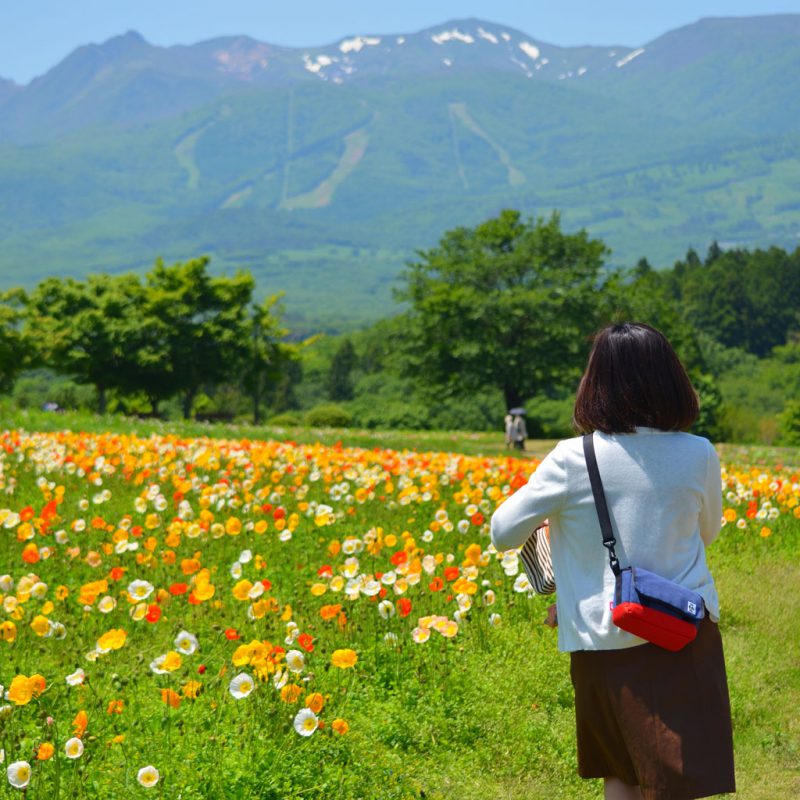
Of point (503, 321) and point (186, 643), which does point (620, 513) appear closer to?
point (186, 643)

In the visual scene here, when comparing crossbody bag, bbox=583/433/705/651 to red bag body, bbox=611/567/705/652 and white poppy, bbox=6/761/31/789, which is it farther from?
white poppy, bbox=6/761/31/789

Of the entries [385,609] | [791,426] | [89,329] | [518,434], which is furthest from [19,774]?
[791,426]

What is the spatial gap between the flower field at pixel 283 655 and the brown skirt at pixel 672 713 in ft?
4.39

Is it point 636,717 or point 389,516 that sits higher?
point 636,717

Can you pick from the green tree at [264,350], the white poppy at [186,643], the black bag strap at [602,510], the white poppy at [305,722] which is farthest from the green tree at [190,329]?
the black bag strap at [602,510]

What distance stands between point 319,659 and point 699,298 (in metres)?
108

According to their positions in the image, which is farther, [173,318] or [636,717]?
[173,318]

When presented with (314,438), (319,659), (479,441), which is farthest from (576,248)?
(319,659)

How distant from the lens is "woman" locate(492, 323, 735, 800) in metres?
3.04

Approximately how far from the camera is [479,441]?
3017 cm

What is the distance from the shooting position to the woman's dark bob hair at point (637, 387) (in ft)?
10.3

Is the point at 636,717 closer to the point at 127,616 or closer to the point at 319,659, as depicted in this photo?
the point at 319,659

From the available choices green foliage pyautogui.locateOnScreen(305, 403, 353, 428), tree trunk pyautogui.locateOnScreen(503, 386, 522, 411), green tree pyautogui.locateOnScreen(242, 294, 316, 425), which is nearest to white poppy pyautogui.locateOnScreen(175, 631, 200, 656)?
green foliage pyautogui.locateOnScreen(305, 403, 353, 428)

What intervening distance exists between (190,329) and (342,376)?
48.5 metres
